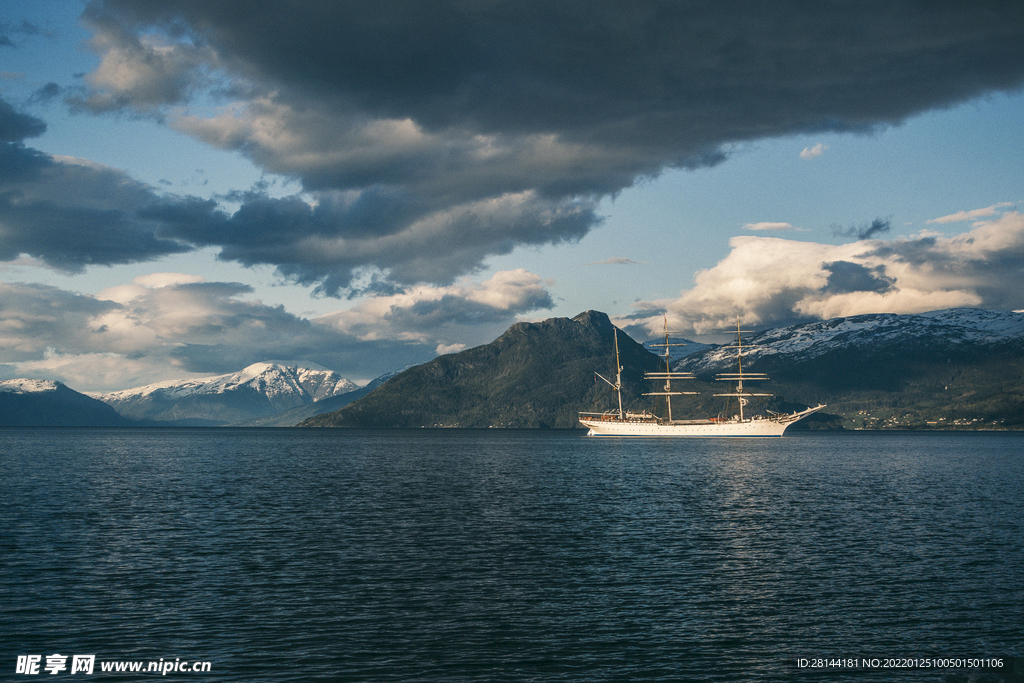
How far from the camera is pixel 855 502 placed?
8731 centimetres

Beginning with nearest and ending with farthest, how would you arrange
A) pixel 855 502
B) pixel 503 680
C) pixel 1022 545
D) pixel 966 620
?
pixel 503 680
pixel 966 620
pixel 1022 545
pixel 855 502

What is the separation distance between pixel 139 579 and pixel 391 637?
67.7ft

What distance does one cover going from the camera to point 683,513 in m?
75.0

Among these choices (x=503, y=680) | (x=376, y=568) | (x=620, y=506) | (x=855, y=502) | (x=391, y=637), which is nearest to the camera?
(x=503, y=680)

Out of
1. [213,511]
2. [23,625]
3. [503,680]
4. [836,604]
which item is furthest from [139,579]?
[836,604]

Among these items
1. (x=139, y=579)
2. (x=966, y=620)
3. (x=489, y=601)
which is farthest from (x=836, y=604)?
(x=139, y=579)

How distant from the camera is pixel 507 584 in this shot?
43.5 metres

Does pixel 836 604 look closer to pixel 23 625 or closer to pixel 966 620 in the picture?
pixel 966 620

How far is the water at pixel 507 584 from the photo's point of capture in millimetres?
30609

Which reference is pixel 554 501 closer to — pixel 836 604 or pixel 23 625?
pixel 836 604

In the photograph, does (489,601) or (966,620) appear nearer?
(966,620)

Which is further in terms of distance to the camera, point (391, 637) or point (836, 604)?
point (836, 604)

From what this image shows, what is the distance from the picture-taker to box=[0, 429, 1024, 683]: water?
30.6 m

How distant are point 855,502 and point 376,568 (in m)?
66.0
